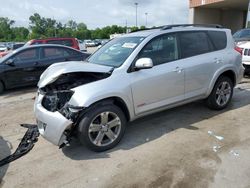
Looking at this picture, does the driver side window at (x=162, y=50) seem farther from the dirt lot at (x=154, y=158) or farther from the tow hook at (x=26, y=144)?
the tow hook at (x=26, y=144)

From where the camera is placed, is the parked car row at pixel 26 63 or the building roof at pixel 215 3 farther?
the building roof at pixel 215 3

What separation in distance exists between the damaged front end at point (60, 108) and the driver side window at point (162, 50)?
89 centimetres

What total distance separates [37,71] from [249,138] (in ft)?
22.2

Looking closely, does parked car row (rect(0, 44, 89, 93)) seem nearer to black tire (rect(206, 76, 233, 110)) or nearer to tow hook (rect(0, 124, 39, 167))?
tow hook (rect(0, 124, 39, 167))

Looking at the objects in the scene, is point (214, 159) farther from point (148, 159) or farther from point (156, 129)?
point (156, 129)

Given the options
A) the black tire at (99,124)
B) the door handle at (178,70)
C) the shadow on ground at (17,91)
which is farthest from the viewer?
the shadow on ground at (17,91)

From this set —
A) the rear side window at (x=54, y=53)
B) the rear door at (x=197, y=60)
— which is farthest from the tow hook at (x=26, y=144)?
the rear side window at (x=54, y=53)

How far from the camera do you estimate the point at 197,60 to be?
4.99m

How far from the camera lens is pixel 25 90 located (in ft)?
28.6

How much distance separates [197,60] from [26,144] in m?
3.42

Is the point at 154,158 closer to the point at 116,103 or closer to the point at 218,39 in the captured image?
the point at 116,103

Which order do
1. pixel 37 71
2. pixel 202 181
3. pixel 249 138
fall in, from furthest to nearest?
pixel 37 71
pixel 249 138
pixel 202 181

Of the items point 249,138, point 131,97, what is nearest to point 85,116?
point 131,97

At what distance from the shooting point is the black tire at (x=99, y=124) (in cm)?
377
